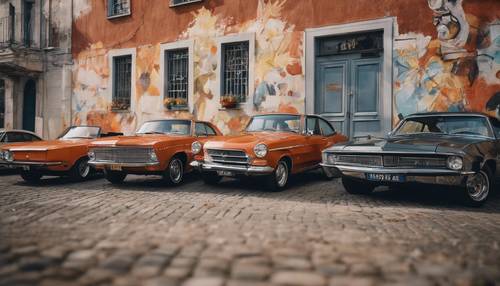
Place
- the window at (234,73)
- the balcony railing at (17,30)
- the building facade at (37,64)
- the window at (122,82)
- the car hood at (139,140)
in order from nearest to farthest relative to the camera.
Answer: the car hood at (139,140), the window at (234,73), the window at (122,82), the building facade at (37,64), the balcony railing at (17,30)

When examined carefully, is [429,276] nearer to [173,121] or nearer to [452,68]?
[173,121]

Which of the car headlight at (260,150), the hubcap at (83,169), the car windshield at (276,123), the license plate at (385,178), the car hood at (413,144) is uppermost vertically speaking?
the car windshield at (276,123)

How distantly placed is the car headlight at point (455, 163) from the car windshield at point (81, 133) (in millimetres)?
8360

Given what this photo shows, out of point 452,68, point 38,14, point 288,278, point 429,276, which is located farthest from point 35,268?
point 38,14

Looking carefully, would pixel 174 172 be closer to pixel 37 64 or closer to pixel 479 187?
pixel 479 187

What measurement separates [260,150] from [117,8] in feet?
39.9

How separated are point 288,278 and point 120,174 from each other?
Result: 719cm

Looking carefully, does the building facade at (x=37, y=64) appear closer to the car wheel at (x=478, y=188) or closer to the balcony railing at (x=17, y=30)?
the balcony railing at (x=17, y=30)

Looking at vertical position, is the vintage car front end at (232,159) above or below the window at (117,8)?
below

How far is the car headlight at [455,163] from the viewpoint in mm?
6082

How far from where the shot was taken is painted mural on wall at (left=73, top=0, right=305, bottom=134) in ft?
43.2

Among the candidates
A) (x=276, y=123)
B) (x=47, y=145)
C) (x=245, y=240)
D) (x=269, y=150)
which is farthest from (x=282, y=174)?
(x=47, y=145)

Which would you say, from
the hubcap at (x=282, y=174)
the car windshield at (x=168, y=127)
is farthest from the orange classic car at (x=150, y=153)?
the hubcap at (x=282, y=174)

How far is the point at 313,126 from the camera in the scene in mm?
9352
